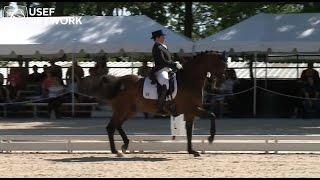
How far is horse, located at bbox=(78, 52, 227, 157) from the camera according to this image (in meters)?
11.4

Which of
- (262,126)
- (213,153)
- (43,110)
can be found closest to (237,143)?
(213,153)

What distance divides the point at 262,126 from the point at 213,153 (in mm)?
5833

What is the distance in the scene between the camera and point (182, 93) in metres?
11.4

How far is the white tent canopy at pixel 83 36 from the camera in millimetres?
19469

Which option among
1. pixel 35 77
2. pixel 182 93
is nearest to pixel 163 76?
pixel 182 93

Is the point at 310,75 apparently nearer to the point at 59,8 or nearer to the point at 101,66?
the point at 101,66

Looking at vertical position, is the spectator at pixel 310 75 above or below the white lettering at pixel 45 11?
below

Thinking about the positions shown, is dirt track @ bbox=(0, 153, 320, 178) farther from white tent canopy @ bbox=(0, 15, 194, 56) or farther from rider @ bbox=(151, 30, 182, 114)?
white tent canopy @ bbox=(0, 15, 194, 56)

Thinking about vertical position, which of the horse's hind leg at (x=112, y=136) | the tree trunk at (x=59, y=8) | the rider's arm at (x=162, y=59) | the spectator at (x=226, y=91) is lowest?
the horse's hind leg at (x=112, y=136)

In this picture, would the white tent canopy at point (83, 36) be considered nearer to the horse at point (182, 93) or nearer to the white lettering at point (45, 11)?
the white lettering at point (45, 11)

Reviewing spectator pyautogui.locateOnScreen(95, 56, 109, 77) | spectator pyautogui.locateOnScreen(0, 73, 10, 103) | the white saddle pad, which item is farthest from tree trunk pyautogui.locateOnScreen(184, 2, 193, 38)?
the white saddle pad

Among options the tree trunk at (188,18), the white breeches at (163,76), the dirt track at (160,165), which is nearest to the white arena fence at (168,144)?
the dirt track at (160,165)

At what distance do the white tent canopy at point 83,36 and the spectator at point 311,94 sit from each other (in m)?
3.96

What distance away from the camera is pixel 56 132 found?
1566 cm
